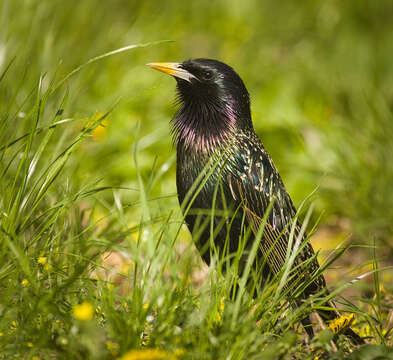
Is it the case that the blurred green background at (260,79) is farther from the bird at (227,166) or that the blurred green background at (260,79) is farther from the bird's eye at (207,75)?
the bird's eye at (207,75)

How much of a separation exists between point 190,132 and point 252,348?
1144mm

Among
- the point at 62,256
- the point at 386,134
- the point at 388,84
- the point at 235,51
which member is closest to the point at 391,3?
the point at 388,84

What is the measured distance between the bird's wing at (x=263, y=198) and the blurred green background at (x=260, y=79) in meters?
0.41

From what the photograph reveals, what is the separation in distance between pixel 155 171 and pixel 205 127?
5.20 feet

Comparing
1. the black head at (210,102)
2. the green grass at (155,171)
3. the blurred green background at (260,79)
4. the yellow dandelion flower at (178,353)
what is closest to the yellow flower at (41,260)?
the green grass at (155,171)

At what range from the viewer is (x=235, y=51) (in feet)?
19.3

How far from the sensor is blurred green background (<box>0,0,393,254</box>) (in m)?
3.80

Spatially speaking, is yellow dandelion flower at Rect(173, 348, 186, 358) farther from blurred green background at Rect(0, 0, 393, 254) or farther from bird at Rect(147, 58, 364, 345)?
blurred green background at Rect(0, 0, 393, 254)

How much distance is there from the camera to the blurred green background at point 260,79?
3803mm

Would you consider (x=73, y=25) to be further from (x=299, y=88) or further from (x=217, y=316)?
(x=217, y=316)

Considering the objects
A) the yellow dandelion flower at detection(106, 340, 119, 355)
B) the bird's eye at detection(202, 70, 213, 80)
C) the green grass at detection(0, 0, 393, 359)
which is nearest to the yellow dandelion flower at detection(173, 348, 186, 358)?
the green grass at detection(0, 0, 393, 359)

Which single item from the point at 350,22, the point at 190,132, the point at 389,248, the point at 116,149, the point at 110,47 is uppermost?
the point at 350,22

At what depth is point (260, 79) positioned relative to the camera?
210 inches

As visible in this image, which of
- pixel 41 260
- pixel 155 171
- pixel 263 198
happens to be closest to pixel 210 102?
pixel 263 198
